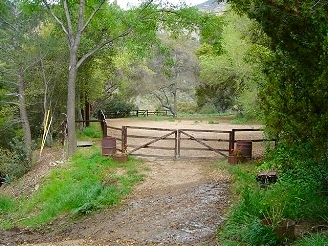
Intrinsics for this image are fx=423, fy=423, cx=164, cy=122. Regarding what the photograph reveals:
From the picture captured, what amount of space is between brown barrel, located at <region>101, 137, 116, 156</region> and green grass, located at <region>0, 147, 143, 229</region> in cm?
35

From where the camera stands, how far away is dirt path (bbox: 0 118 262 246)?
8.45 metres

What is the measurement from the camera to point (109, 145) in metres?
15.2

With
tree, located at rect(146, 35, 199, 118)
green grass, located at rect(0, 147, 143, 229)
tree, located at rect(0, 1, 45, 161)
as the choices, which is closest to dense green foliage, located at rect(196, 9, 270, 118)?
tree, located at rect(146, 35, 199, 118)

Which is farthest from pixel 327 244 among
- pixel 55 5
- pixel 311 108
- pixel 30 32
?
pixel 30 32

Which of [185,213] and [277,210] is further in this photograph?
[185,213]

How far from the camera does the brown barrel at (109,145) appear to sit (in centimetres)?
1510

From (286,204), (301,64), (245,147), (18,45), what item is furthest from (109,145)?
(301,64)

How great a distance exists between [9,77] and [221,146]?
1171cm

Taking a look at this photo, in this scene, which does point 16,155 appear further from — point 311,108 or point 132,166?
point 311,108

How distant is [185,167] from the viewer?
563 inches

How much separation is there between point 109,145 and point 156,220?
20.1 ft

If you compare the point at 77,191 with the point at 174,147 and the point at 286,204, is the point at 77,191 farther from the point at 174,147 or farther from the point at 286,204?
the point at 286,204

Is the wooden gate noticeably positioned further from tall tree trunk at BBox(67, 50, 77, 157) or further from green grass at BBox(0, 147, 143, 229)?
tall tree trunk at BBox(67, 50, 77, 157)

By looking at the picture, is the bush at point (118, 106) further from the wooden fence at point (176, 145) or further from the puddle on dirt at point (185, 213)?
the puddle on dirt at point (185, 213)
